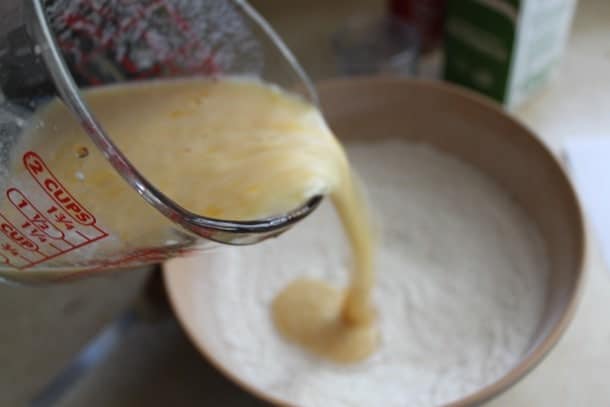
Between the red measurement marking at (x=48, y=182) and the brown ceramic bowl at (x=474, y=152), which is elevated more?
the red measurement marking at (x=48, y=182)

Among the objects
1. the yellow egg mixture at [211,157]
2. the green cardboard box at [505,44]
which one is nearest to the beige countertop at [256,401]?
the green cardboard box at [505,44]

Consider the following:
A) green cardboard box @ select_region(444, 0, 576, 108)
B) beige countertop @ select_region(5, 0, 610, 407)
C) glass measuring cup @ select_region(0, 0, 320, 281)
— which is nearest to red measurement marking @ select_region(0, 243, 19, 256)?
glass measuring cup @ select_region(0, 0, 320, 281)

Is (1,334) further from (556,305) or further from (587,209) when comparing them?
(587,209)

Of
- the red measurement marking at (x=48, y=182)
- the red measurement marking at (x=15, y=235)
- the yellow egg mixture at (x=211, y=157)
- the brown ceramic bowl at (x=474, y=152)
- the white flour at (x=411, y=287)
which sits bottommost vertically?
the white flour at (x=411, y=287)

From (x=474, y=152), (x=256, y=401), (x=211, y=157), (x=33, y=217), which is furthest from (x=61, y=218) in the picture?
(x=474, y=152)

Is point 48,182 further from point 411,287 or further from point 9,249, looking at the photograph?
point 411,287

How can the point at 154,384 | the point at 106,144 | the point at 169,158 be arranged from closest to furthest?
the point at 106,144, the point at 169,158, the point at 154,384

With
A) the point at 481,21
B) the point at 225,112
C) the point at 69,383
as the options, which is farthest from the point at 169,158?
the point at 481,21

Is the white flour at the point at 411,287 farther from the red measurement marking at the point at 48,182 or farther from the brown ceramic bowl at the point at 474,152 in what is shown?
the red measurement marking at the point at 48,182
